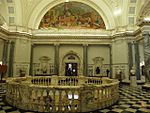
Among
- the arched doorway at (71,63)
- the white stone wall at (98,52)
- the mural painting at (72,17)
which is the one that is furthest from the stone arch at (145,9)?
the arched doorway at (71,63)

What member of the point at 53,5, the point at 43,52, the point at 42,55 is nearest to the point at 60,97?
the point at 42,55

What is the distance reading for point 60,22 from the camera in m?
20.0

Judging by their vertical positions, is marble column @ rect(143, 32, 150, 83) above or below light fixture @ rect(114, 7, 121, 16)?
below

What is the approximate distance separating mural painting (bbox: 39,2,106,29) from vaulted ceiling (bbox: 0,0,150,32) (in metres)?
0.53

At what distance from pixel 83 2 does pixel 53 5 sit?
3947 millimetres

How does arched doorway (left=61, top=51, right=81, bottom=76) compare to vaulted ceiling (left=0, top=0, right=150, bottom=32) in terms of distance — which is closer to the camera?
vaulted ceiling (left=0, top=0, right=150, bottom=32)

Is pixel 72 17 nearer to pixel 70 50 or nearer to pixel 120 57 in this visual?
pixel 70 50

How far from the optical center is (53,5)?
64.5ft

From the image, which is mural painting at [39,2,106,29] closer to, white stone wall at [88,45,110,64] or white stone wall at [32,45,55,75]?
white stone wall at [88,45,110,64]

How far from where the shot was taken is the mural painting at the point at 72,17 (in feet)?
65.2

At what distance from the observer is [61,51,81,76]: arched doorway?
19.9 m

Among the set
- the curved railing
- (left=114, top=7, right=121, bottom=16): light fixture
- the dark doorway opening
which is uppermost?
(left=114, top=7, right=121, bottom=16): light fixture

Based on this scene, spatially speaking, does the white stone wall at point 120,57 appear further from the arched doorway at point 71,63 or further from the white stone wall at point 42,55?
the white stone wall at point 42,55

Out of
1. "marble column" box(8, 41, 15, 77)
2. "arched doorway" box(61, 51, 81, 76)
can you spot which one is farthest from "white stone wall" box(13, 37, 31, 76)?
"arched doorway" box(61, 51, 81, 76)
